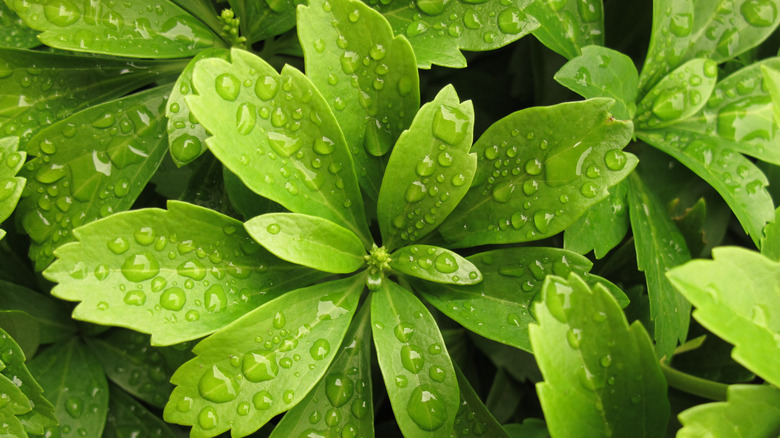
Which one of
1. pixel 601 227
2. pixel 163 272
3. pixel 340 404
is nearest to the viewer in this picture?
pixel 163 272

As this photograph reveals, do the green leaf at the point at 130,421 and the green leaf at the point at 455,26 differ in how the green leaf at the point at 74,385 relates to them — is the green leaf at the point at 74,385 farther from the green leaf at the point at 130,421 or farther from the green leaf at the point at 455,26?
the green leaf at the point at 455,26

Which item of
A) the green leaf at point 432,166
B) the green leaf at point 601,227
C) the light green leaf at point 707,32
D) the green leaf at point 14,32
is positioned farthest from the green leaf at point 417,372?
the green leaf at point 14,32

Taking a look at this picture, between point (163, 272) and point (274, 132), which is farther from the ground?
point (274, 132)

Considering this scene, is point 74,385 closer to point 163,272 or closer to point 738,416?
point 163,272

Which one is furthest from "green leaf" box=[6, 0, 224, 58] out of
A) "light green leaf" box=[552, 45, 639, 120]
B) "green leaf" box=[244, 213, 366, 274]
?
"light green leaf" box=[552, 45, 639, 120]

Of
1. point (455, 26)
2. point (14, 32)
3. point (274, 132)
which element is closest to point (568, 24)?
point (455, 26)

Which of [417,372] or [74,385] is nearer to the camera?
[417,372]

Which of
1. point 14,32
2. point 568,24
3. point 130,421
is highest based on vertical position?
point 568,24

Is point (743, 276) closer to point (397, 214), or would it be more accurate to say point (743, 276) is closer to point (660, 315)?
point (660, 315)
